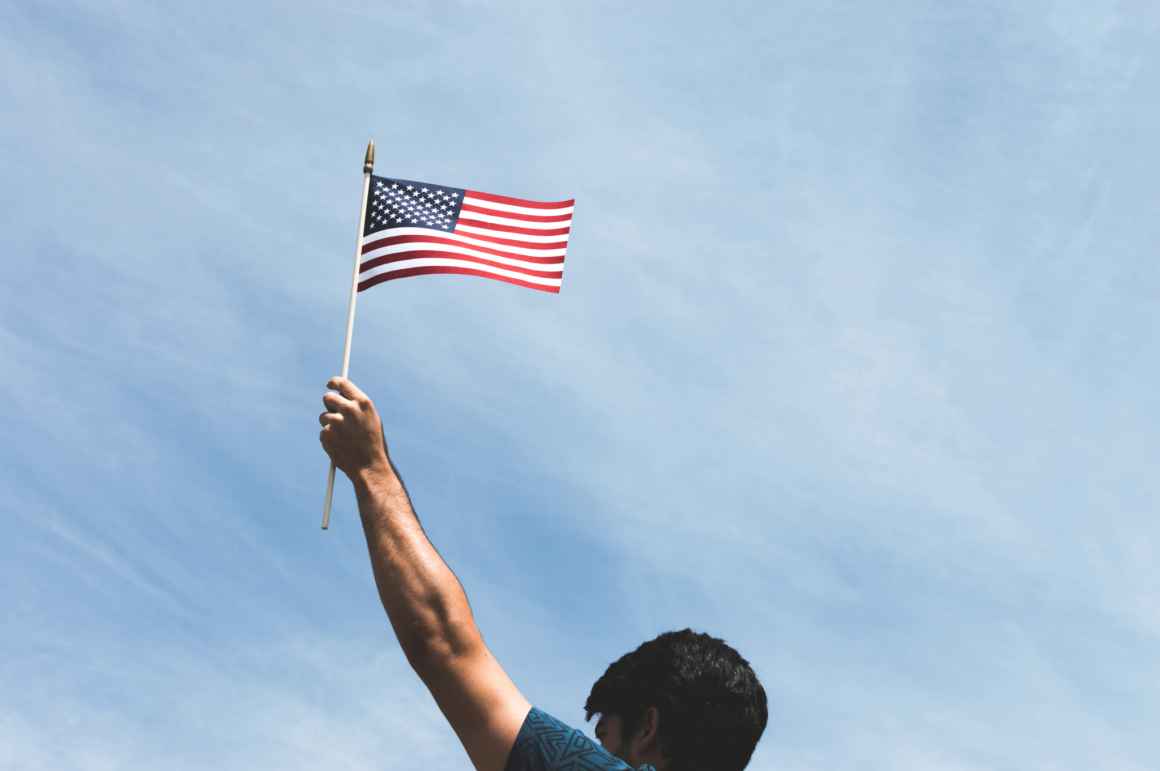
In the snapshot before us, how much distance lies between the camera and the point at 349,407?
17.7 ft

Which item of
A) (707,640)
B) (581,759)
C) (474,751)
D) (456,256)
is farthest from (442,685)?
(456,256)

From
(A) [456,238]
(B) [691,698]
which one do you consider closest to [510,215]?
(A) [456,238]

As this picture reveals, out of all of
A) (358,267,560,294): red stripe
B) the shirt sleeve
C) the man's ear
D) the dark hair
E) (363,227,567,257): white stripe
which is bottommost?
the shirt sleeve

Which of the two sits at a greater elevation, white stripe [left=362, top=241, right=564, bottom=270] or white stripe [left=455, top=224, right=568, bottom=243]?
white stripe [left=455, top=224, right=568, bottom=243]

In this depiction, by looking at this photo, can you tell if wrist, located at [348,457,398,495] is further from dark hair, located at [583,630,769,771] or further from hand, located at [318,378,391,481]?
dark hair, located at [583,630,769,771]

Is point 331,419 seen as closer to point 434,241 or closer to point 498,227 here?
point 434,241

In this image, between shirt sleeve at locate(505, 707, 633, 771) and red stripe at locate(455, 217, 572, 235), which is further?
red stripe at locate(455, 217, 572, 235)

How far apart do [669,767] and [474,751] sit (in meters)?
1.22

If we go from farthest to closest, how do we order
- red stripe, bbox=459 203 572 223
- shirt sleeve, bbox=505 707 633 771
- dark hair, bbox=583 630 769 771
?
red stripe, bbox=459 203 572 223 → dark hair, bbox=583 630 769 771 → shirt sleeve, bbox=505 707 633 771

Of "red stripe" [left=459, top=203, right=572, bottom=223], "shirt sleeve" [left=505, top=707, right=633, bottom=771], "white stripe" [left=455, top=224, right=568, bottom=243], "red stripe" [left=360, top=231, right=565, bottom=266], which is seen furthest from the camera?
"red stripe" [left=459, top=203, right=572, bottom=223]

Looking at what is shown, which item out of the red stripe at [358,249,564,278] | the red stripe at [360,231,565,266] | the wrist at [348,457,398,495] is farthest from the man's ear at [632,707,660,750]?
the red stripe at [360,231,565,266]

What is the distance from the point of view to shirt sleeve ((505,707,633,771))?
13.8 ft

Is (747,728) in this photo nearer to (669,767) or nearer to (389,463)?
(669,767)

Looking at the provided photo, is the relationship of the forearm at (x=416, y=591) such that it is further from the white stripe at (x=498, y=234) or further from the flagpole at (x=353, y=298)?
the white stripe at (x=498, y=234)
